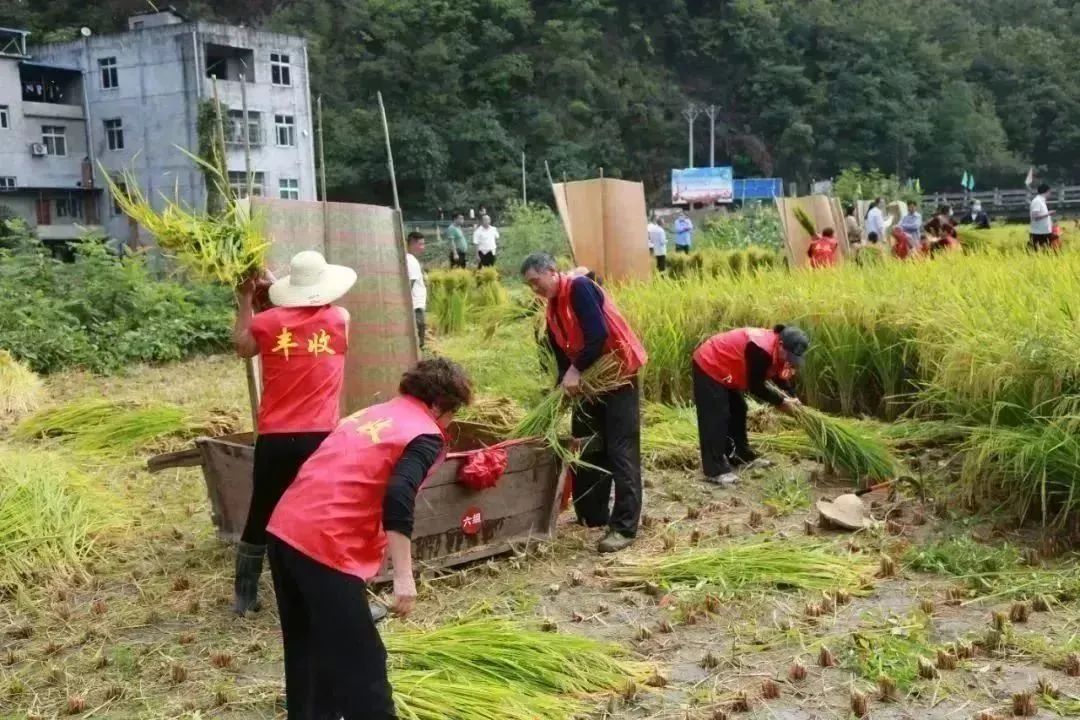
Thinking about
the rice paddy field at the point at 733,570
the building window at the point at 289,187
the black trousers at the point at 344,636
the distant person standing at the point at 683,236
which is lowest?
the rice paddy field at the point at 733,570

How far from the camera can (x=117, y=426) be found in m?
7.89

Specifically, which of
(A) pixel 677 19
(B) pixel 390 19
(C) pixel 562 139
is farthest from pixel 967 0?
(B) pixel 390 19

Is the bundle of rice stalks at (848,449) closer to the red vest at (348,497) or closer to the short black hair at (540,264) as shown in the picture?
the short black hair at (540,264)

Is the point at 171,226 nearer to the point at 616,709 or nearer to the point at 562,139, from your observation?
the point at 616,709

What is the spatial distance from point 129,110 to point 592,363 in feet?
A: 124

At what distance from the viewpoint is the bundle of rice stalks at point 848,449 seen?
20.6 ft

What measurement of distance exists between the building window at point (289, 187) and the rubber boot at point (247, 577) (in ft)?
121

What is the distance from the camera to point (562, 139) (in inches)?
2269

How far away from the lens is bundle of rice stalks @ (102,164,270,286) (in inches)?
187

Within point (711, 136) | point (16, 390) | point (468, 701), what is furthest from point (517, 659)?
point (711, 136)

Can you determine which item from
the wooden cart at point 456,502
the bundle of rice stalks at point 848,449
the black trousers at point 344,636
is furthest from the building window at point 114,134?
the black trousers at point 344,636

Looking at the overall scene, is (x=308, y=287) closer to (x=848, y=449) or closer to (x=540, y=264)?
(x=540, y=264)

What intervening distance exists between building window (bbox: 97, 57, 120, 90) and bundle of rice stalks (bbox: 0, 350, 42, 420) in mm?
31521

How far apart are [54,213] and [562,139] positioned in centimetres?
2708
